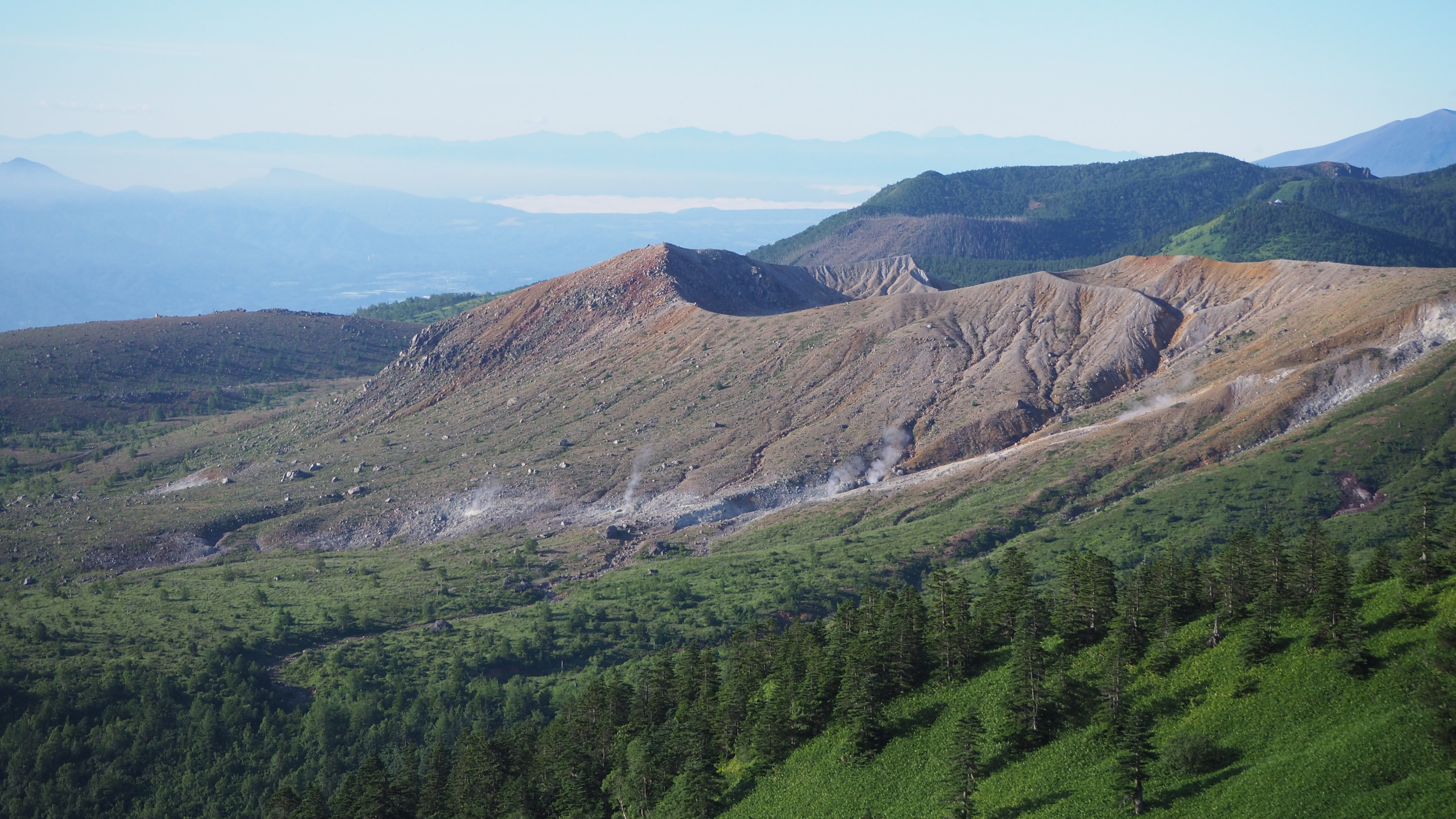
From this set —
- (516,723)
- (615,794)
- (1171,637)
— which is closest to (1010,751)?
(1171,637)

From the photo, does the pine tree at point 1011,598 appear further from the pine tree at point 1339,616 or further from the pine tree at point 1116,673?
the pine tree at point 1339,616

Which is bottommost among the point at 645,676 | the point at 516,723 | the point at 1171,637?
the point at 516,723

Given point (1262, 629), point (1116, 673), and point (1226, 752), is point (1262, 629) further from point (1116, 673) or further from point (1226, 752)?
point (1226, 752)

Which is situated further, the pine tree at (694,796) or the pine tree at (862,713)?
the pine tree at (694,796)

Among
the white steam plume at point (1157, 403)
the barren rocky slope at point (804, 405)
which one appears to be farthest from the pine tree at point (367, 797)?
the white steam plume at point (1157, 403)

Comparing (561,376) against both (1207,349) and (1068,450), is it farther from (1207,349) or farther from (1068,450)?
(1207,349)
